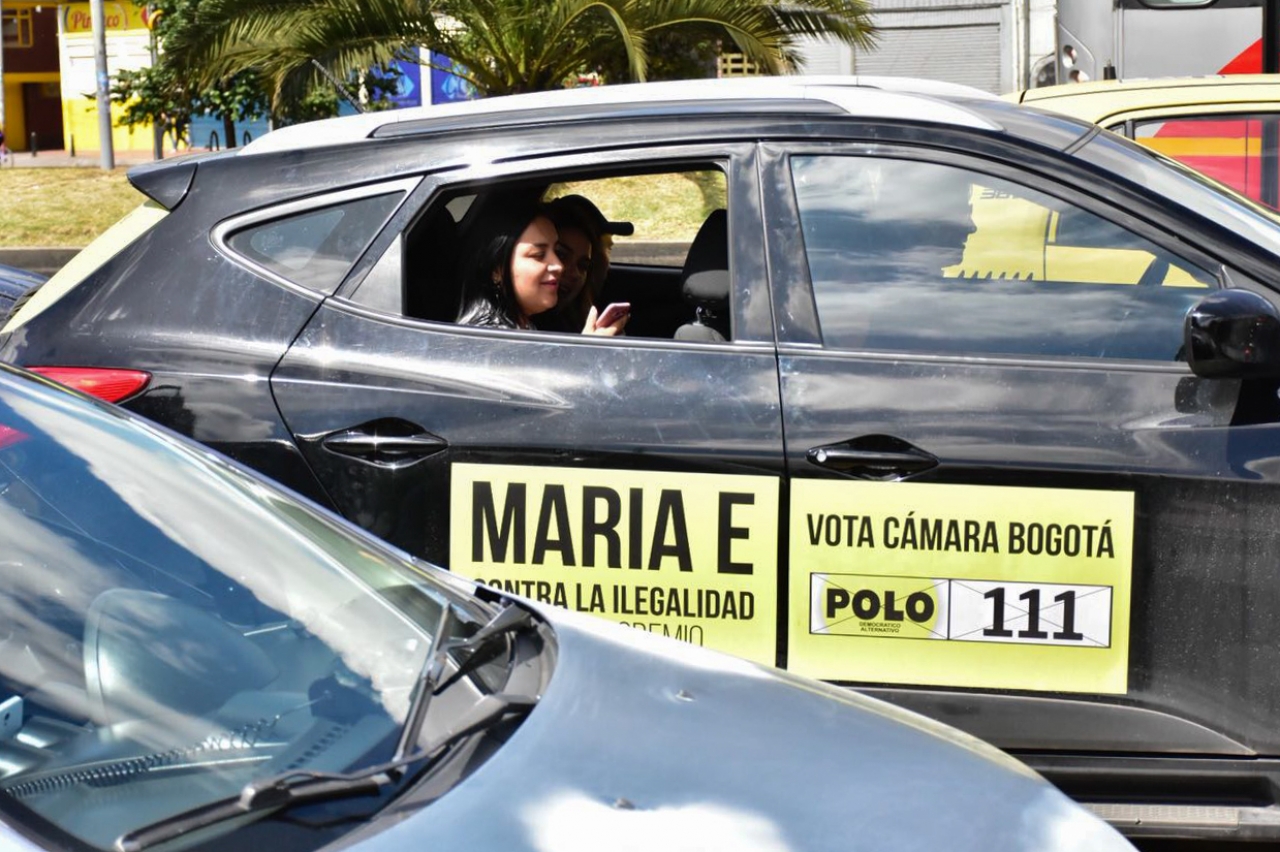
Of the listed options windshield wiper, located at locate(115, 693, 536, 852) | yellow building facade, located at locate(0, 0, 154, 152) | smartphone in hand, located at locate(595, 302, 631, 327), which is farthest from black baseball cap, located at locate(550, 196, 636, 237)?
yellow building facade, located at locate(0, 0, 154, 152)

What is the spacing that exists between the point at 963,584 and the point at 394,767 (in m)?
1.64

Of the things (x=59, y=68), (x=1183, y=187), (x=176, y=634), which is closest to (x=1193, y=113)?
(x=1183, y=187)

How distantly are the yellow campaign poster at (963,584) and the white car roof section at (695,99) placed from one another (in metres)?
0.86

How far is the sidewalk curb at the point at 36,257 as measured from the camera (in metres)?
15.7

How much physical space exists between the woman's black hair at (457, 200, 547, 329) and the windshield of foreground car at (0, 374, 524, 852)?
4.06 ft

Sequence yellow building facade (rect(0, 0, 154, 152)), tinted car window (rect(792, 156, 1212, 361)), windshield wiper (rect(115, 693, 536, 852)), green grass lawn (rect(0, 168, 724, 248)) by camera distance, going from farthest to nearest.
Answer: yellow building facade (rect(0, 0, 154, 152))
green grass lawn (rect(0, 168, 724, 248))
tinted car window (rect(792, 156, 1212, 361))
windshield wiper (rect(115, 693, 536, 852))

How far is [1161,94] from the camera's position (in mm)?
5504

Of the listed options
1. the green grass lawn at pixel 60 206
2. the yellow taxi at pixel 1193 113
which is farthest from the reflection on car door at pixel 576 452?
the green grass lawn at pixel 60 206

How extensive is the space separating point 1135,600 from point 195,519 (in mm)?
1854

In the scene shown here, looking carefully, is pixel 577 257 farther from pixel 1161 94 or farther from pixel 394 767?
pixel 394 767

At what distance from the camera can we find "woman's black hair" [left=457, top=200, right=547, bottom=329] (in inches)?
152

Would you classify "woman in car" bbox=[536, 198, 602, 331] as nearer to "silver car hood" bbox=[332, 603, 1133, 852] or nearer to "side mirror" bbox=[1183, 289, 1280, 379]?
"side mirror" bbox=[1183, 289, 1280, 379]

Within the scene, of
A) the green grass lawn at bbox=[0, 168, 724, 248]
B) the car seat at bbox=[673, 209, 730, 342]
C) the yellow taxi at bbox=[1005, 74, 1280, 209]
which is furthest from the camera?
the green grass lawn at bbox=[0, 168, 724, 248]

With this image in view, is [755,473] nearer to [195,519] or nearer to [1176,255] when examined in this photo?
[1176,255]
